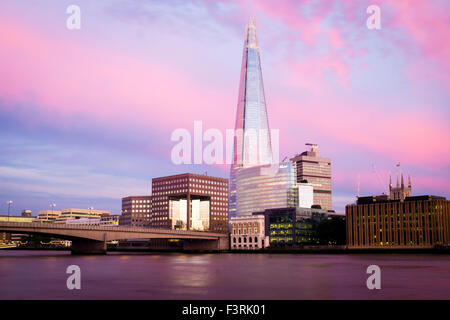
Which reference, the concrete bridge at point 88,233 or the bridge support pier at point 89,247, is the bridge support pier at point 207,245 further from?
the bridge support pier at point 89,247

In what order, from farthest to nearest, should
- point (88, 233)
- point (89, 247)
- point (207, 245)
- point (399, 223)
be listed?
1. point (207, 245)
2. point (399, 223)
3. point (89, 247)
4. point (88, 233)

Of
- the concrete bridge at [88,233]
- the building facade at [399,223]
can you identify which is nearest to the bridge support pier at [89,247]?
the concrete bridge at [88,233]

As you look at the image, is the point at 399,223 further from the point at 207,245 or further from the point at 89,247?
the point at 89,247

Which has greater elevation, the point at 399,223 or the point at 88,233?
the point at 399,223

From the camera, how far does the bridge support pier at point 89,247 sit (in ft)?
458

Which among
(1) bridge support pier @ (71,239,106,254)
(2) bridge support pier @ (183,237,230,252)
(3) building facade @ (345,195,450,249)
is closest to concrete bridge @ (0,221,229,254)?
(1) bridge support pier @ (71,239,106,254)

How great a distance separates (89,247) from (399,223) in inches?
4097

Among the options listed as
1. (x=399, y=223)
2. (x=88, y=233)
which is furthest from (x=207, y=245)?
(x=399, y=223)

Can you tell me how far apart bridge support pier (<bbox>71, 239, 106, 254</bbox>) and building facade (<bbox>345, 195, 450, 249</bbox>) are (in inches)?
3376

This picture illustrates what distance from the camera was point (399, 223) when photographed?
179 metres

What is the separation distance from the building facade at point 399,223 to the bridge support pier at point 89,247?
85.7 metres
